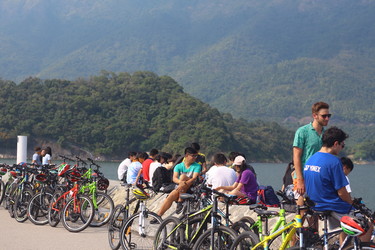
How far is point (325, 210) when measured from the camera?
4938mm

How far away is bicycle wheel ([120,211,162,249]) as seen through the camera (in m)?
7.00

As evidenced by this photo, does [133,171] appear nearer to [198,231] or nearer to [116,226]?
[116,226]

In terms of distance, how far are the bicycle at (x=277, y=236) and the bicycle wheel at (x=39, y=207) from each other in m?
4.97

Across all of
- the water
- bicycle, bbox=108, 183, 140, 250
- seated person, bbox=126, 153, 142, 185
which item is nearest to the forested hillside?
the water

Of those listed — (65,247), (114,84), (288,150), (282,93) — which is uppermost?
(282,93)

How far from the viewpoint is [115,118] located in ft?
295

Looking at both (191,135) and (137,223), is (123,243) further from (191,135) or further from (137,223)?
(191,135)

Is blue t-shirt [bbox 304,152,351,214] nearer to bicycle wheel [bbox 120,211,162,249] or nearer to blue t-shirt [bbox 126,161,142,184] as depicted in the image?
bicycle wheel [bbox 120,211,162,249]

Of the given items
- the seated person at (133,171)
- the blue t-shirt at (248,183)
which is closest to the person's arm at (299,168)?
the blue t-shirt at (248,183)

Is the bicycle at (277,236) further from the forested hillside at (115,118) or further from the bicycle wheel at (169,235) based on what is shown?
the forested hillside at (115,118)

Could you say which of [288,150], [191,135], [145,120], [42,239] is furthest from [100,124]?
[42,239]

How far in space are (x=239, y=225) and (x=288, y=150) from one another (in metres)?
103

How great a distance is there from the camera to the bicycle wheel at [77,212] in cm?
877

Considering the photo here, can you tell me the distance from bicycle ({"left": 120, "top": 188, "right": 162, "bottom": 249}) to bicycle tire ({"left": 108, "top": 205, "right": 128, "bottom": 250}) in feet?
0.67
